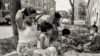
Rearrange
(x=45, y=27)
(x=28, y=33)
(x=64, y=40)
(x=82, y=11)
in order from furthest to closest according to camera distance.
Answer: (x=82, y=11)
(x=64, y=40)
(x=28, y=33)
(x=45, y=27)

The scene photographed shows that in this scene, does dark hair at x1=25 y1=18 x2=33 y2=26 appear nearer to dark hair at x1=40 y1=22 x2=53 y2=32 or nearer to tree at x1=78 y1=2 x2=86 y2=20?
dark hair at x1=40 y1=22 x2=53 y2=32

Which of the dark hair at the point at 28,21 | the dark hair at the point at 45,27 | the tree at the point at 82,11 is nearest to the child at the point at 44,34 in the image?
the dark hair at the point at 45,27

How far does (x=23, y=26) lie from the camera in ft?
13.0

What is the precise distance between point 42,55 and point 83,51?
450cm

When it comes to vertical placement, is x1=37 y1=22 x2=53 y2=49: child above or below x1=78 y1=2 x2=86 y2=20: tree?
Answer: above

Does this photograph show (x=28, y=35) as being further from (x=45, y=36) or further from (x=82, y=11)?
(x=82, y=11)

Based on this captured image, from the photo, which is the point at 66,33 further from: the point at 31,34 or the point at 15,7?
the point at 31,34

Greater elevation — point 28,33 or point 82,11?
point 28,33

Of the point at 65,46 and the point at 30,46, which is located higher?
the point at 30,46

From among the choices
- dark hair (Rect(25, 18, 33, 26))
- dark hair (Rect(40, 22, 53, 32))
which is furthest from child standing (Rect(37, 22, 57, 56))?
dark hair (Rect(25, 18, 33, 26))

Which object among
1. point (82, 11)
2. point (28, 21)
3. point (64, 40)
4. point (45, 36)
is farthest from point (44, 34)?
point (82, 11)

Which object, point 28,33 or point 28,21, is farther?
point 28,33

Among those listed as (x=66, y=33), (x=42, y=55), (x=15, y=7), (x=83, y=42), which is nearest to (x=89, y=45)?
(x=83, y=42)

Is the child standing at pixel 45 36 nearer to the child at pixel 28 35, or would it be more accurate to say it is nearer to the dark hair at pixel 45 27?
the dark hair at pixel 45 27
